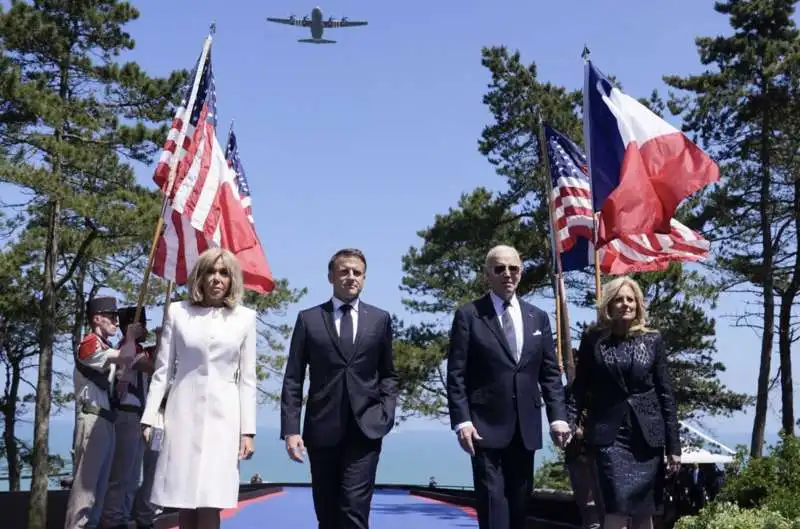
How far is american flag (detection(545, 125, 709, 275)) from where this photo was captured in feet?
38.9

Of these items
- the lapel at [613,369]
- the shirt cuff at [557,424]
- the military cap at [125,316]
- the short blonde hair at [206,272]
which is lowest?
the shirt cuff at [557,424]

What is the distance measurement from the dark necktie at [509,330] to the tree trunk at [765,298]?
72.3 ft

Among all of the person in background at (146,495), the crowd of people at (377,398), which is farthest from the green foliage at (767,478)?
the person in background at (146,495)

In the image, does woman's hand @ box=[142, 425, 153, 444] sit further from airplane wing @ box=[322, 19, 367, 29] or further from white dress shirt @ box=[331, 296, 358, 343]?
airplane wing @ box=[322, 19, 367, 29]

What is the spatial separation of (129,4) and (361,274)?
75.4ft

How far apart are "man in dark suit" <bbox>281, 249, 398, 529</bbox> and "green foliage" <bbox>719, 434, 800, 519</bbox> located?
3.43 metres

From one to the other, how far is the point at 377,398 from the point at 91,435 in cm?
277

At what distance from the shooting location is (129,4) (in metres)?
27.3

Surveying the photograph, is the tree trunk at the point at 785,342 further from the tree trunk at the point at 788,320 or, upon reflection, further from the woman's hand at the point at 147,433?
the woman's hand at the point at 147,433

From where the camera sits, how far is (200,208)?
9.91 meters

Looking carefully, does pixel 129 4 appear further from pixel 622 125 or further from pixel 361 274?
pixel 361 274

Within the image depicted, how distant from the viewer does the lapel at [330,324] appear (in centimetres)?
629

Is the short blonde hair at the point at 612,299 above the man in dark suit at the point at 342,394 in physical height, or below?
above

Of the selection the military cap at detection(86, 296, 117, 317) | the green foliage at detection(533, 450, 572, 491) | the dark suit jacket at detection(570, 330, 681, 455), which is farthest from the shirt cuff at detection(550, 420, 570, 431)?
the green foliage at detection(533, 450, 572, 491)
